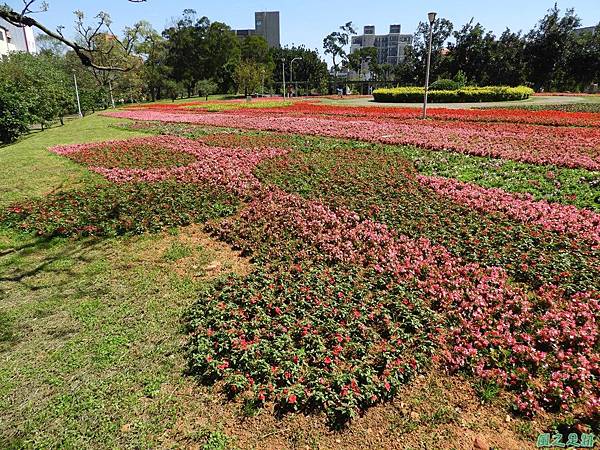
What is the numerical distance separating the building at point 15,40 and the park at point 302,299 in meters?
52.0

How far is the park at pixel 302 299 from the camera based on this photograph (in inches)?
114

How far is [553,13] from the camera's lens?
5031cm

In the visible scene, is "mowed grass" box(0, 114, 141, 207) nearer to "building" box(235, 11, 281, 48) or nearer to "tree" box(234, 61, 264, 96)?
"tree" box(234, 61, 264, 96)

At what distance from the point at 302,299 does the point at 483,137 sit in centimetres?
1130

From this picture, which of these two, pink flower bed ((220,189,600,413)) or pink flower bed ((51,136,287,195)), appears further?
pink flower bed ((51,136,287,195))

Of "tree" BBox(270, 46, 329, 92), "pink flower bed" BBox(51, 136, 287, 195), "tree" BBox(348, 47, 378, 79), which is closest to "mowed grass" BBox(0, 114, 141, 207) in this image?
"pink flower bed" BBox(51, 136, 287, 195)

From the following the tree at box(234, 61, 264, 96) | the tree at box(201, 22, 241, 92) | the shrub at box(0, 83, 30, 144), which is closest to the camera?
the shrub at box(0, 83, 30, 144)

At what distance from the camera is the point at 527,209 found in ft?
21.0

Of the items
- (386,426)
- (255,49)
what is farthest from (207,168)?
(255,49)

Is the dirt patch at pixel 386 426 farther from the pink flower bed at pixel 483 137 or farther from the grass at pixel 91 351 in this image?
the pink flower bed at pixel 483 137

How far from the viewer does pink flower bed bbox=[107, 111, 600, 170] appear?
981 centimetres

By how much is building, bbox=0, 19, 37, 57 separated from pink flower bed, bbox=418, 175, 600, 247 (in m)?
60.4

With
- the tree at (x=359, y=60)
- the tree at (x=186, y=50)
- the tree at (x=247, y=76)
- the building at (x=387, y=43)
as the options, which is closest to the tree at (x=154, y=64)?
the tree at (x=186, y=50)

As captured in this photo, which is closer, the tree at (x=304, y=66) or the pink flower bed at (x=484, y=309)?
the pink flower bed at (x=484, y=309)
